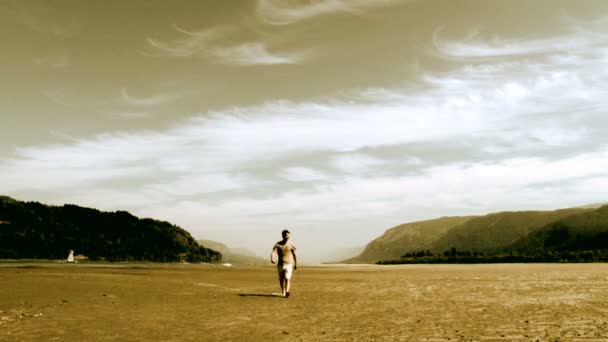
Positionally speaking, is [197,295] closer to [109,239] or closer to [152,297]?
[152,297]

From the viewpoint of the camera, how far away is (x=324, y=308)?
15992mm

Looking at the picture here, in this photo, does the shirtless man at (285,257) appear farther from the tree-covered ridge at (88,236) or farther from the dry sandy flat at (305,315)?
the tree-covered ridge at (88,236)

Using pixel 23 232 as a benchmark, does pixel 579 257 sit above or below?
below

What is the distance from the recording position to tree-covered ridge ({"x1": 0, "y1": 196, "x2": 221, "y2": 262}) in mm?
106438

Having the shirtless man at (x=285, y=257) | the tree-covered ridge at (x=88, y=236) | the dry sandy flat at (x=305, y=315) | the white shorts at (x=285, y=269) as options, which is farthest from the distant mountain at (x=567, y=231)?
the white shorts at (x=285, y=269)

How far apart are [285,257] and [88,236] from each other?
118m

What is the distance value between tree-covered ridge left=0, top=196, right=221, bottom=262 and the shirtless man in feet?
292

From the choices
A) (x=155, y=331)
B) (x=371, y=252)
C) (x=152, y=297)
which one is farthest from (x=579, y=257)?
(x=371, y=252)

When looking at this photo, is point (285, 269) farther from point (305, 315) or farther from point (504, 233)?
point (504, 233)

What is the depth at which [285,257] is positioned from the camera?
19375 mm

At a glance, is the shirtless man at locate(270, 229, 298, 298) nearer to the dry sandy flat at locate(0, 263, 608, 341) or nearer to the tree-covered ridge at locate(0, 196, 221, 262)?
the dry sandy flat at locate(0, 263, 608, 341)

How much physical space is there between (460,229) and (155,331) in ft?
587

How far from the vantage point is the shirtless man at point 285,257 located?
63.7 feet

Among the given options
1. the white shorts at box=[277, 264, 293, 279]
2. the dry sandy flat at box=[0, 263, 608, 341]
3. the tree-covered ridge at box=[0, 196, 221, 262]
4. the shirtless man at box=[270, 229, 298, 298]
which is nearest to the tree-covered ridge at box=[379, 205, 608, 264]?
the tree-covered ridge at box=[0, 196, 221, 262]
